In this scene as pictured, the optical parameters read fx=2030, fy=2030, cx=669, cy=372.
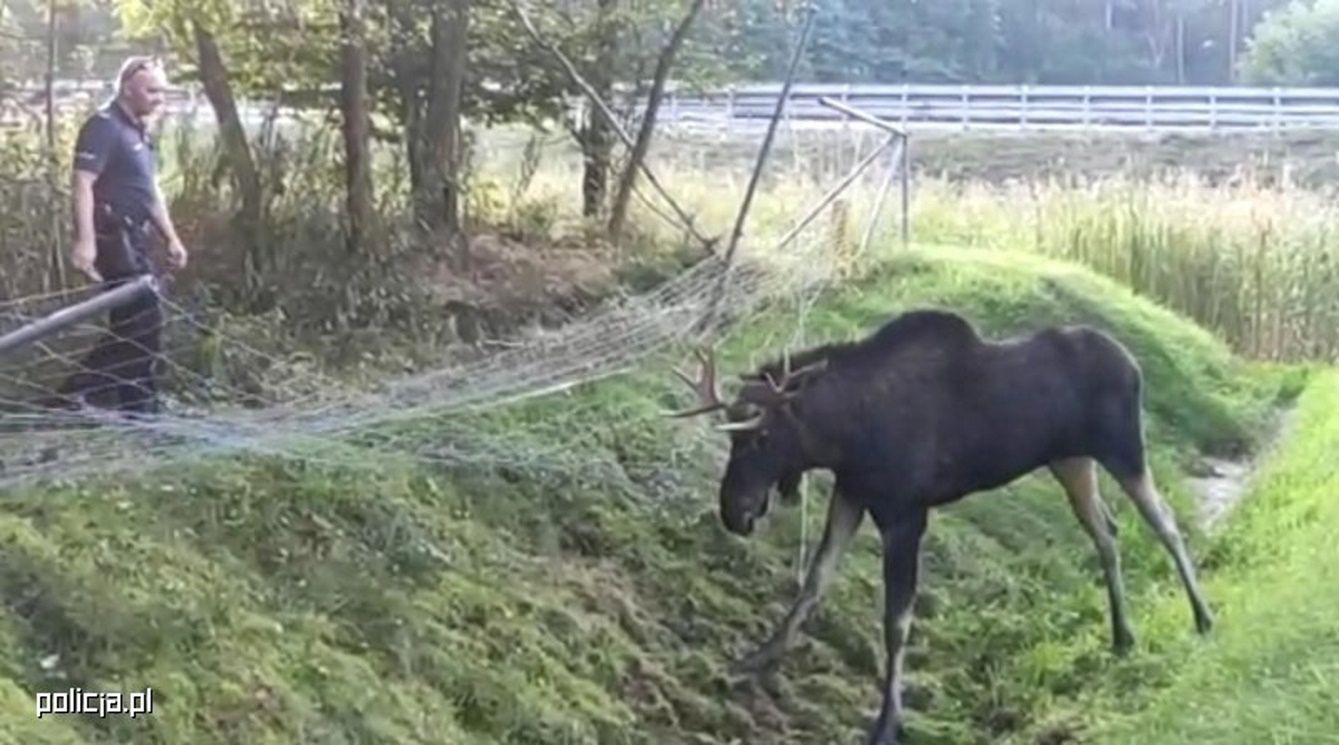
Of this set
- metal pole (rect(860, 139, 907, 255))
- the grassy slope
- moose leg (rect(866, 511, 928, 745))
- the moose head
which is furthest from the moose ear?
metal pole (rect(860, 139, 907, 255))

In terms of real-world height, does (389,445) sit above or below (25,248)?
below

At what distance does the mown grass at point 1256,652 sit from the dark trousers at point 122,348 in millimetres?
3342

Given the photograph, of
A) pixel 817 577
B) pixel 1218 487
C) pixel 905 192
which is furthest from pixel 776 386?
pixel 905 192

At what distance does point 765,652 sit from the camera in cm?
693

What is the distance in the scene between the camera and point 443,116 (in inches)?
390

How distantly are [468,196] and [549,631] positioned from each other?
172 inches

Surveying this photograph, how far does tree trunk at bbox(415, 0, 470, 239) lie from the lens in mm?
9781

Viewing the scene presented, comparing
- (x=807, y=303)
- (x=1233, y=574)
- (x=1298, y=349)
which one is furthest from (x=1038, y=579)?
(x=1298, y=349)

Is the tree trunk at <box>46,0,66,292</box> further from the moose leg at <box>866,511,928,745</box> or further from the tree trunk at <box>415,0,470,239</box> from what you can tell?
the moose leg at <box>866,511,928,745</box>

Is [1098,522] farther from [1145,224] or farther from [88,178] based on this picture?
[1145,224]

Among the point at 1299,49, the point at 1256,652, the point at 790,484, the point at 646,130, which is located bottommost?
the point at 1256,652

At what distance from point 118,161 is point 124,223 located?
221 mm

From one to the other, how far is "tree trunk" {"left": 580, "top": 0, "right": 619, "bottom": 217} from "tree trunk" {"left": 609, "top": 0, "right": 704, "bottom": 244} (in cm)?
14

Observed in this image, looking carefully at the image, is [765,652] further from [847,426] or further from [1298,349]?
[1298,349]
